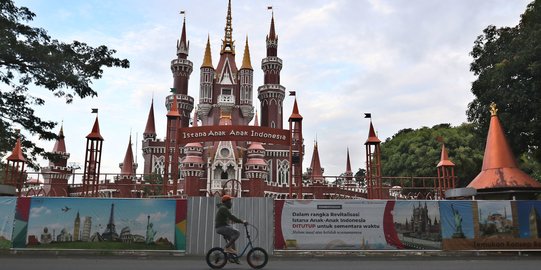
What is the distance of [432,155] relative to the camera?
155 ft

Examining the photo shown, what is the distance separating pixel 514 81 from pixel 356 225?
43.4 ft

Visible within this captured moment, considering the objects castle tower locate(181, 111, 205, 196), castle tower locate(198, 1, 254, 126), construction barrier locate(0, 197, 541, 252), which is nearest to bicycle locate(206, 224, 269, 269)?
A: construction barrier locate(0, 197, 541, 252)

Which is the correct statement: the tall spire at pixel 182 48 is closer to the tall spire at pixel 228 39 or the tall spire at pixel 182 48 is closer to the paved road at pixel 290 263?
the tall spire at pixel 228 39

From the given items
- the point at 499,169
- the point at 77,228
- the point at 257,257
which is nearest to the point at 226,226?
the point at 257,257

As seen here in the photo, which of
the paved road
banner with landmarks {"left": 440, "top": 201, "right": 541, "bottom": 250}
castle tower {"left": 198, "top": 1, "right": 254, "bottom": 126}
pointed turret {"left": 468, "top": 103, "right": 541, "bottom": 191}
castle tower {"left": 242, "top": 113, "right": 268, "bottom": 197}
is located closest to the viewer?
the paved road

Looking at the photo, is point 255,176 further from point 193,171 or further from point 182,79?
point 182,79

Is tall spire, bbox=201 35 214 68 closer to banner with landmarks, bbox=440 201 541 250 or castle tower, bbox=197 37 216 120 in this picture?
castle tower, bbox=197 37 216 120

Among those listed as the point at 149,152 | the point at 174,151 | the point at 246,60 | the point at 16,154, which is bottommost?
the point at 16,154

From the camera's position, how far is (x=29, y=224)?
13.2 meters

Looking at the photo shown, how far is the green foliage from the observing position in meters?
44.9

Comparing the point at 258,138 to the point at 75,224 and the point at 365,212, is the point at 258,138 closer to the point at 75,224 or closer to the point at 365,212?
the point at 365,212

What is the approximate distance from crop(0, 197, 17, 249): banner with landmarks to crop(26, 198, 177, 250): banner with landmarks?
1.68ft

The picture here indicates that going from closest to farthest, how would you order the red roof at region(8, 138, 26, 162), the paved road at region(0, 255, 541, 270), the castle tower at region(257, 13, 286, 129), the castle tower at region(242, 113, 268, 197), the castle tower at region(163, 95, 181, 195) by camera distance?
the paved road at region(0, 255, 541, 270), the castle tower at region(163, 95, 181, 195), the red roof at region(8, 138, 26, 162), the castle tower at region(242, 113, 268, 197), the castle tower at region(257, 13, 286, 129)

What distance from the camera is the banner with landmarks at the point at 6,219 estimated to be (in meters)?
13.0
